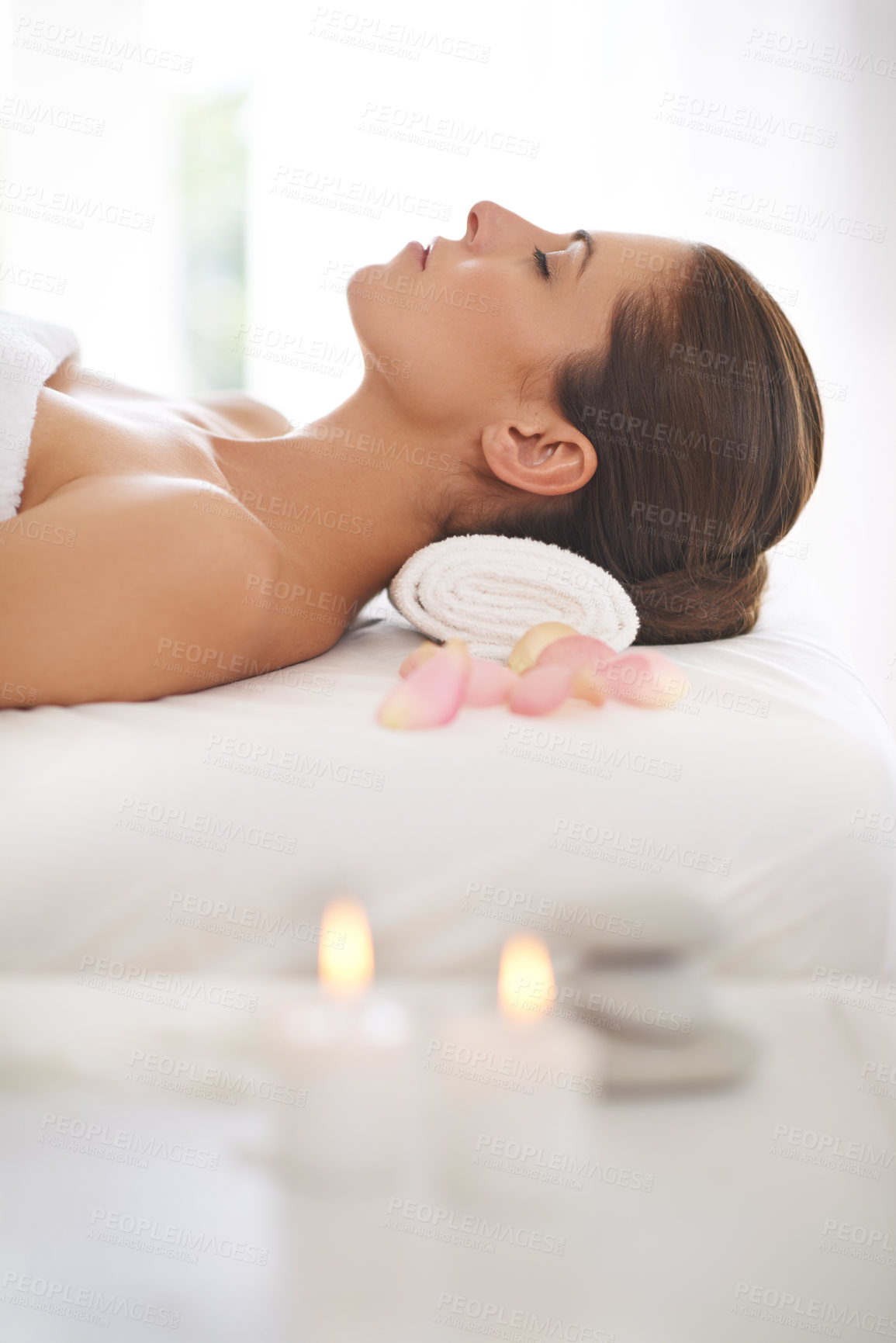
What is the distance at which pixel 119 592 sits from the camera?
0.95 metres

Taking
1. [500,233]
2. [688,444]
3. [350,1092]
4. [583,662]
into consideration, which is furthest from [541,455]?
[350,1092]

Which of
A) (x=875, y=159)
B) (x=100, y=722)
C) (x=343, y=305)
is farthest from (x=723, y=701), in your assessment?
(x=343, y=305)

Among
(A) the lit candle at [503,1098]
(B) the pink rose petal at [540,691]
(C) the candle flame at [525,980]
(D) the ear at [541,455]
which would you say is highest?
(D) the ear at [541,455]

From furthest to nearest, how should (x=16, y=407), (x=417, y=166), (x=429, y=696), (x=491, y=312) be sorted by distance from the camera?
1. (x=417, y=166)
2. (x=491, y=312)
3. (x=16, y=407)
4. (x=429, y=696)

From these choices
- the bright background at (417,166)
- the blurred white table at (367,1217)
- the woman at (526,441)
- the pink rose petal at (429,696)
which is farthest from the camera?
the bright background at (417,166)

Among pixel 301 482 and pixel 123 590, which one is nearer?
pixel 123 590

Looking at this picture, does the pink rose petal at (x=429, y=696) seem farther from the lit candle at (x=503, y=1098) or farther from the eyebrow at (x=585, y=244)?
the eyebrow at (x=585, y=244)

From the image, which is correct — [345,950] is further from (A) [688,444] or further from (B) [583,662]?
(A) [688,444]

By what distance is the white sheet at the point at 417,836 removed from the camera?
0.81 metres

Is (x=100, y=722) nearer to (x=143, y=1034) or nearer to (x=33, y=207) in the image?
(x=143, y=1034)

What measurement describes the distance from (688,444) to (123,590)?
27.2 inches

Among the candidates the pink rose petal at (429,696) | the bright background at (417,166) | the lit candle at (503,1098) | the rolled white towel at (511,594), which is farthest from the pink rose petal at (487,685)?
the bright background at (417,166)

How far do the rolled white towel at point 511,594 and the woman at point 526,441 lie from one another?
13 centimetres

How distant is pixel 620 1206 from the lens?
78 centimetres
